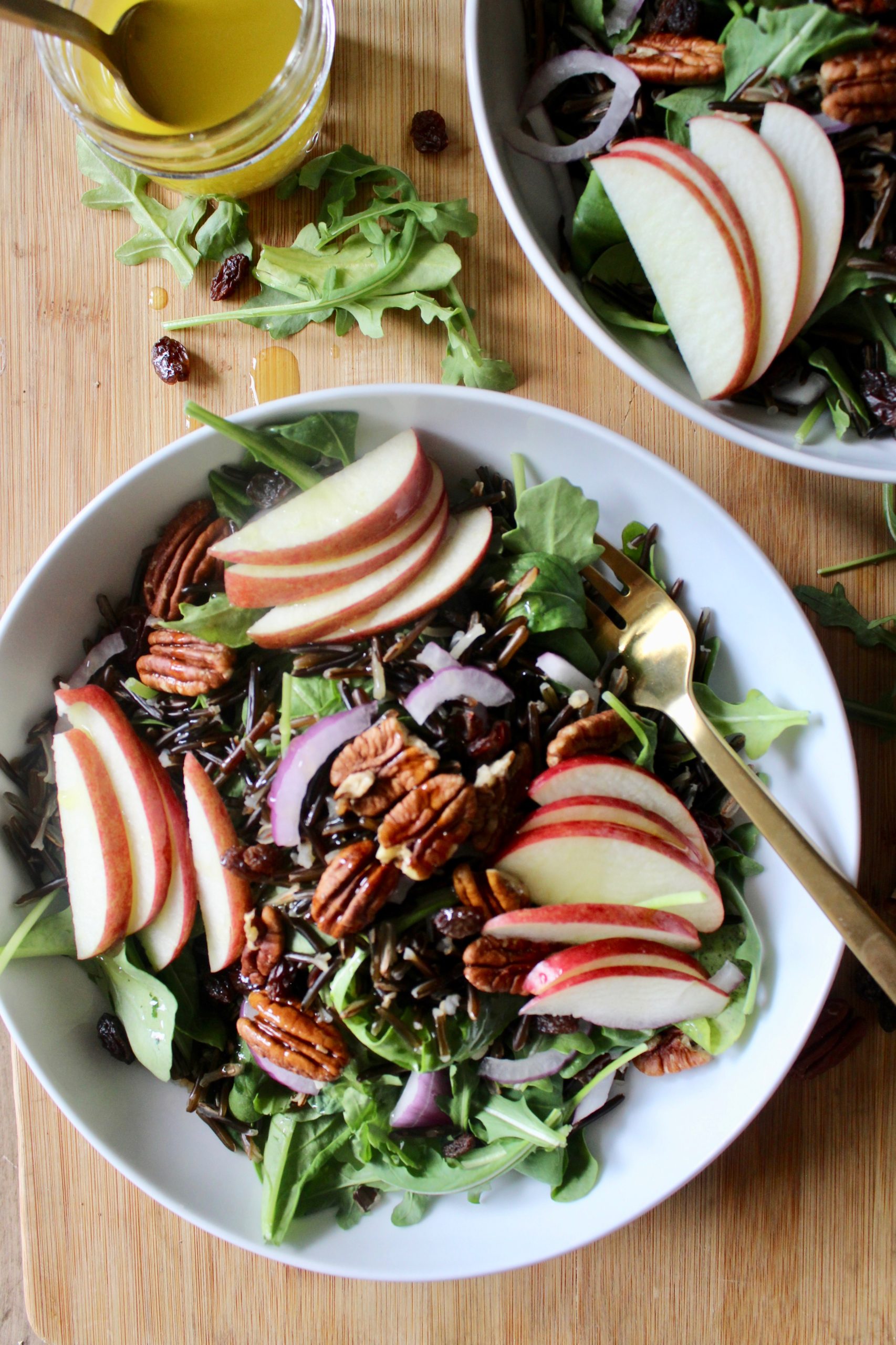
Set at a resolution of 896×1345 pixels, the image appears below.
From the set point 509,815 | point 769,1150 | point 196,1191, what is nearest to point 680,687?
point 509,815

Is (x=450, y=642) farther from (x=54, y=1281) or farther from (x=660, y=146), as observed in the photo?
(x=54, y=1281)

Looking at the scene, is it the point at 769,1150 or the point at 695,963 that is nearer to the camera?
the point at 695,963

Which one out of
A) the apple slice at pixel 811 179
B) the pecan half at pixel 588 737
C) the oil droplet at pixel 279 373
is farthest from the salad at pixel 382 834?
the apple slice at pixel 811 179

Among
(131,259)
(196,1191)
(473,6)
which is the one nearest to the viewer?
(473,6)

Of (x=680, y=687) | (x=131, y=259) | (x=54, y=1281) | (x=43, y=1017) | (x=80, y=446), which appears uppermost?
(x=131, y=259)

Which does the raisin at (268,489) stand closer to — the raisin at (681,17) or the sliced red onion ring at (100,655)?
the sliced red onion ring at (100,655)

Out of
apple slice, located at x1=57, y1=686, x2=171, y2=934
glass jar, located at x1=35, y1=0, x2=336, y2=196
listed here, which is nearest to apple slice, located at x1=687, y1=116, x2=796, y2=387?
glass jar, located at x1=35, y1=0, x2=336, y2=196

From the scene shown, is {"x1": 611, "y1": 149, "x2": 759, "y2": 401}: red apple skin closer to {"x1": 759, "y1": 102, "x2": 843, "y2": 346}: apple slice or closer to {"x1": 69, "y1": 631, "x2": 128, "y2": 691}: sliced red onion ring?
{"x1": 759, "y1": 102, "x2": 843, "y2": 346}: apple slice
